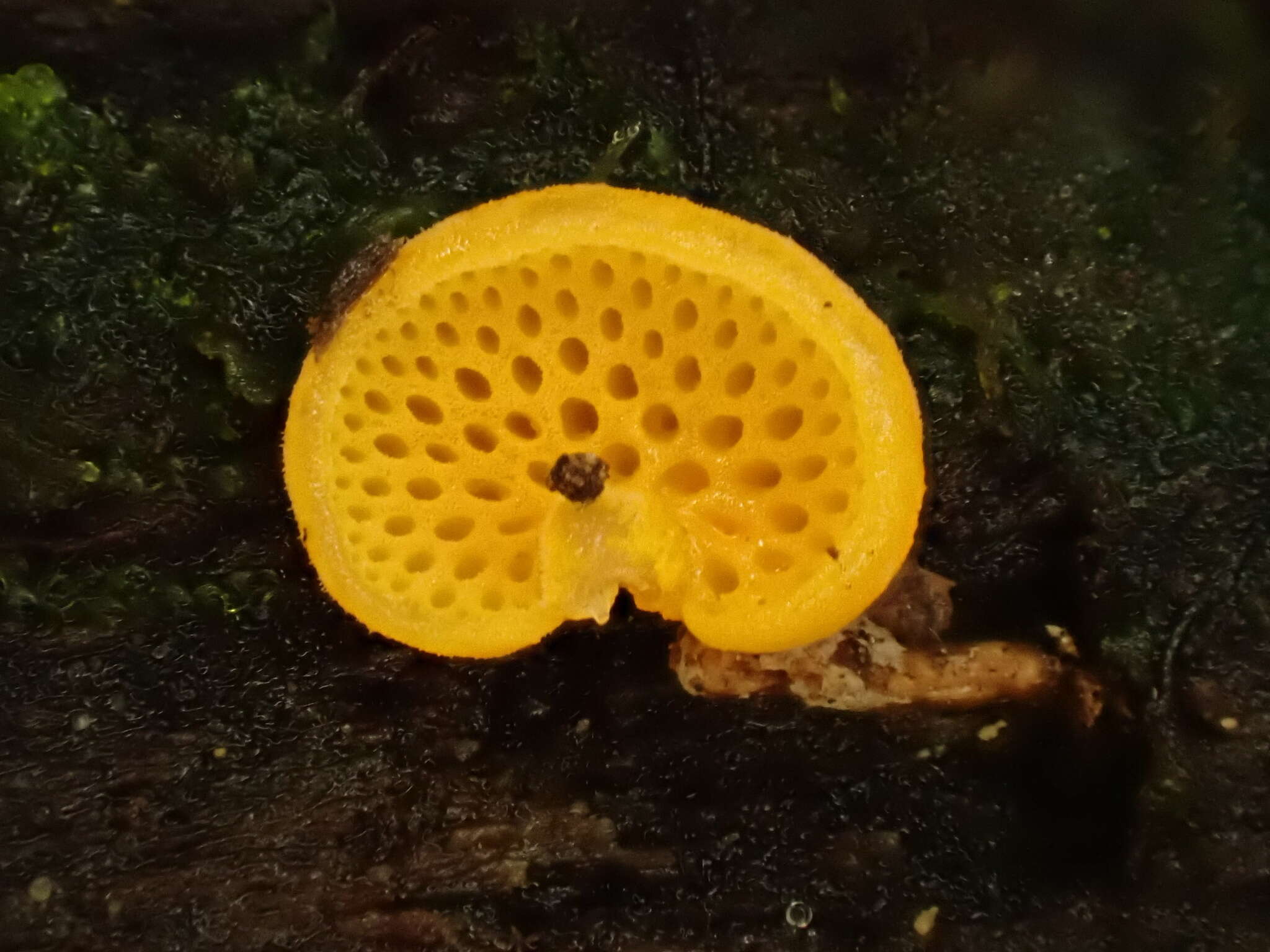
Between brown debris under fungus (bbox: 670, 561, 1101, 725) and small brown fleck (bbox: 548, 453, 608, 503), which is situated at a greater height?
small brown fleck (bbox: 548, 453, 608, 503)

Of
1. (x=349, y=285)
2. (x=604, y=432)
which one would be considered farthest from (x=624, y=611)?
(x=349, y=285)

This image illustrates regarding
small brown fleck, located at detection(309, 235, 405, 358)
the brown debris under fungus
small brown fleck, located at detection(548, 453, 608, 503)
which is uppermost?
small brown fleck, located at detection(309, 235, 405, 358)

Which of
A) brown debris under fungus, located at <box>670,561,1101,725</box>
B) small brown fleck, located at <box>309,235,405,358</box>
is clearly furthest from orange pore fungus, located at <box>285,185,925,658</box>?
brown debris under fungus, located at <box>670,561,1101,725</box>

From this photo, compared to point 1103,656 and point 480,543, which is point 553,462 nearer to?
point 480,543

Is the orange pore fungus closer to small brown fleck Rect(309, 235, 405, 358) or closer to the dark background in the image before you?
small brown fleck Rect(309, 235, 405, 358)

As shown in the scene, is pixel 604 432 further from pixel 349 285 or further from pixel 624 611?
pixel 349 285

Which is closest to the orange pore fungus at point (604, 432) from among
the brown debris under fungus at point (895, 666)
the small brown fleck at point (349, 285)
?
the small brown fleck at point (349, 285)
